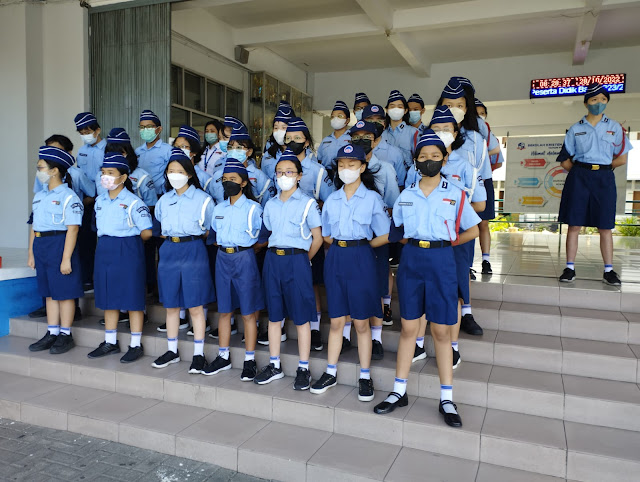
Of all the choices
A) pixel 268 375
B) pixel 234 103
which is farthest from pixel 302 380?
pixel 234 103

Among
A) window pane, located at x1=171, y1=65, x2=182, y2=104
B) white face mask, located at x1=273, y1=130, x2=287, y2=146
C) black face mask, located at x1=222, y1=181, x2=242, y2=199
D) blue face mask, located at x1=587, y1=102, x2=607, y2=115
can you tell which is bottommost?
black face mask, located at x1=222, y1=181, x2=242, y2=199

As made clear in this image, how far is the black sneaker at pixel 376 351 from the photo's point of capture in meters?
3.58

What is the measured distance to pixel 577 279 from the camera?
4.59 m

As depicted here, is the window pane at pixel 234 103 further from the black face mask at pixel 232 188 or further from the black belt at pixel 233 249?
the black belt at pixel 233 249

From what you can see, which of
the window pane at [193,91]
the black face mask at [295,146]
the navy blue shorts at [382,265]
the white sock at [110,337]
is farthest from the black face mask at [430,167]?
the window pane at [193,91]

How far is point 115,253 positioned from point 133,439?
4.62 ft

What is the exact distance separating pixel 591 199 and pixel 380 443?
2786mm

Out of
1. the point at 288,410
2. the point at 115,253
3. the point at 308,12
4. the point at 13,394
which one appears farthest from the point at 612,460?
the point at 308,12

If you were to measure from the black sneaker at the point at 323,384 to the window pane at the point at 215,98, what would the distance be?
601 cm

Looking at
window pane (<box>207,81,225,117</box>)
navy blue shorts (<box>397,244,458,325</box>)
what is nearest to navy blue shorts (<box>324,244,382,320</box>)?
navy blue shorts (<box>397,244,458,325</box>)

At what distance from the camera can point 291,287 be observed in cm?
341

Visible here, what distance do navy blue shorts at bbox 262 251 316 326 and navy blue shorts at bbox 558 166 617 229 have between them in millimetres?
2451

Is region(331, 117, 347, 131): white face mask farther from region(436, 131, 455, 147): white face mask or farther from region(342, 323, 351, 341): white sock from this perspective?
region(342, 323, 351, 341): white sock

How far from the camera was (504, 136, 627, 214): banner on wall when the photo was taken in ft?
24.3
